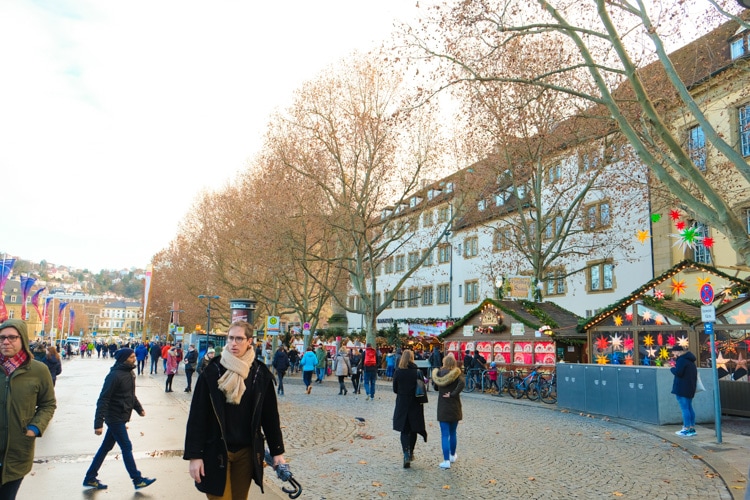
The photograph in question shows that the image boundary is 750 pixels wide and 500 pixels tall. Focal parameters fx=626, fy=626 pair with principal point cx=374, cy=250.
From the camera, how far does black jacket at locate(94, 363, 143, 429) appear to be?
300 inches

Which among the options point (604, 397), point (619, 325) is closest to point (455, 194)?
point (619, 325)

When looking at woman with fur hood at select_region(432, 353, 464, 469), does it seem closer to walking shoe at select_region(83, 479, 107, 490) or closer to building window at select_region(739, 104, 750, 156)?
walking shoe at select_region(83, 479, 107, 490)

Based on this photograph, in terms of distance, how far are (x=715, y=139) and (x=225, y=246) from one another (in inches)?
1562

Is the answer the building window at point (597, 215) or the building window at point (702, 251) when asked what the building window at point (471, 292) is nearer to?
the building window at point (597, 215)

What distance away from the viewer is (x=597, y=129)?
79.1 ft

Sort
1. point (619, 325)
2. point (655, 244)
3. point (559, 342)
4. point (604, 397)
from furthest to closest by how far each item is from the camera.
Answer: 1. point (655, 244)
2. point (559, 342)
3. point (619, 325)
4. point (604, 397)

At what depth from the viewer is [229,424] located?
436cm

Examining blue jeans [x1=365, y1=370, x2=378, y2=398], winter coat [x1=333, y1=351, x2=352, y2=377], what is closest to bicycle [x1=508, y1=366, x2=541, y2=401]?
blue jeans [x1=365, y1=370, x2=378, y2=398]

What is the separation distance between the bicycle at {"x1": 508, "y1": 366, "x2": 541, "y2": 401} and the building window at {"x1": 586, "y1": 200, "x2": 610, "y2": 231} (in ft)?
33.6

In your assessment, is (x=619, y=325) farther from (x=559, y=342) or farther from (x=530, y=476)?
(x=530, y=476)

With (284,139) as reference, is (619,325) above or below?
below

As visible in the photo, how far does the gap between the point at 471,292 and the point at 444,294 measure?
13.0ft

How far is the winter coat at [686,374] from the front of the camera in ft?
40.1

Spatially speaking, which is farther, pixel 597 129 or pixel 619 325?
pixel 597 129
